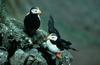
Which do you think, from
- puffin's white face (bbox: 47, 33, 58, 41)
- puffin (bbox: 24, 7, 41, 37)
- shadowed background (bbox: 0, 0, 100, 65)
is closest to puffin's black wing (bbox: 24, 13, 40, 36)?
puffin (bbox: 24, 7, 41, 37)

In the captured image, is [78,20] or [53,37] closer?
[53,37]

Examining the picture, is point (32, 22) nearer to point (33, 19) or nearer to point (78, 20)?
point (33, 19)

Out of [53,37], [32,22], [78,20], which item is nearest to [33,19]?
[32,22]

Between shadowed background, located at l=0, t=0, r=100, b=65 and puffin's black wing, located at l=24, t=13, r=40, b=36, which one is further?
shadowed background, located at l=0, t=0, r=100, b=65

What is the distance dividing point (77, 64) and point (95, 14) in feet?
9.53

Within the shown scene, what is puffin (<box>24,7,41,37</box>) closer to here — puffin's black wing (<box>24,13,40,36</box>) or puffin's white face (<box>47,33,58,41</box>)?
puffin's black wing (<box>24,13,40,36</box>)

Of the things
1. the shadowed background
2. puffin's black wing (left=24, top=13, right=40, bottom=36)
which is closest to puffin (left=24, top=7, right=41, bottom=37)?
puffin's black wing (left=24, top=13, right=40, bottom=36)

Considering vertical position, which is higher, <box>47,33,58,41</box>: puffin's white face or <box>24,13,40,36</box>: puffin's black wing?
<box>24,13,40,36</box>: puffin's black wing

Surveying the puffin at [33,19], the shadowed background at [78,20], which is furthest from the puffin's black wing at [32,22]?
the shadowed background at [78,20]

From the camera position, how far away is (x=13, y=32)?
4395 mm

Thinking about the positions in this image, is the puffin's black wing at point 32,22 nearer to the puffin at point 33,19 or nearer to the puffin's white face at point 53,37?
the puffin at point 33,19

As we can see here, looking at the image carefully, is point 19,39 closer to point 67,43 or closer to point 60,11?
point 67,43

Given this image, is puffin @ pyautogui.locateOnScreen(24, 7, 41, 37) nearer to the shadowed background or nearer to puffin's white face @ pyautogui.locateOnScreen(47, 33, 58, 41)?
puffin's white face @ pyautogui.locateOnScreen(47, 33, 58, 41)

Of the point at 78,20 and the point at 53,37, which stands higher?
the point at 53,37
